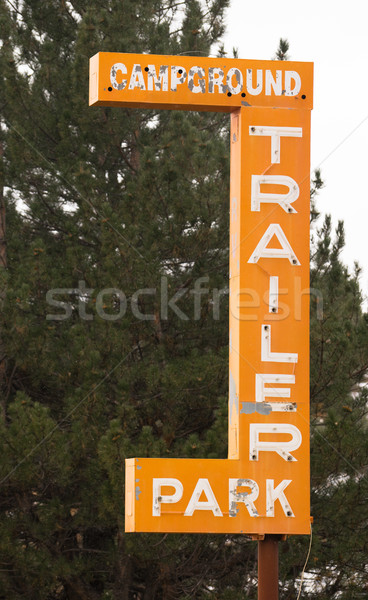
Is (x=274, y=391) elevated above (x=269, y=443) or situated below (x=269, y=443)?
above

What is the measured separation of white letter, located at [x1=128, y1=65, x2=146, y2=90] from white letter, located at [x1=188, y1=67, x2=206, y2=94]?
305 mm

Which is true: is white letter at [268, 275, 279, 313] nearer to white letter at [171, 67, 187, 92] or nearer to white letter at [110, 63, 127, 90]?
white letter at [171, 67, 187, 92]

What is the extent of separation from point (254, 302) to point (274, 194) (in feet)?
2.34

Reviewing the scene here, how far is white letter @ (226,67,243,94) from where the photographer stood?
6.28 meters

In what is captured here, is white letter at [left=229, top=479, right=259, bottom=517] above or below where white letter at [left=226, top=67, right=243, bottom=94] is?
below

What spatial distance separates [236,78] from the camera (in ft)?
20.6

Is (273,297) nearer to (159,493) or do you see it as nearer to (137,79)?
(159,493)

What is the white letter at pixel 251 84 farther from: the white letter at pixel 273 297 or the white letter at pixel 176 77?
the white letter at pixel 273 297

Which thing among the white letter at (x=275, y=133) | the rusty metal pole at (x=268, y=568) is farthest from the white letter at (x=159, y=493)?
the white letter at (x=275, y=133)

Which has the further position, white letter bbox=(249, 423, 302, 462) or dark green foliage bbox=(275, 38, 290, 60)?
dark green foliage bbox=(275, 38, 290, 60)

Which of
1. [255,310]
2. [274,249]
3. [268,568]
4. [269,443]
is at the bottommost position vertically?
[268,568]

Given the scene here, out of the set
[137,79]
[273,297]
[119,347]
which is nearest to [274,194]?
[273,297]

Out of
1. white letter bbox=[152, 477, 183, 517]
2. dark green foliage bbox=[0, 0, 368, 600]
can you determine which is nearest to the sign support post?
white letter bbox=[152, 477, 183, 517]

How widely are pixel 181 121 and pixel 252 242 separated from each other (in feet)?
16.5
